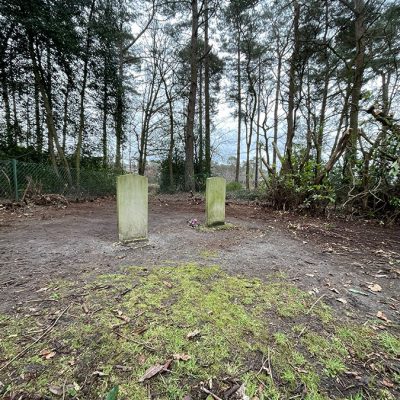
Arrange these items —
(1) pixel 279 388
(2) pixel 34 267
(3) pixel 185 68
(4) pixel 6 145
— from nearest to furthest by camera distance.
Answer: (1) pixel 279 388 < (2) pixel 34 267 < (4) pixel 6 145 < (3) pixel 185 68

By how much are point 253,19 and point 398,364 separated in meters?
14.2

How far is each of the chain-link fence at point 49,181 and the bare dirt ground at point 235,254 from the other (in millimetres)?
2332

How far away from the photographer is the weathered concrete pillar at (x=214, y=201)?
4.64 m

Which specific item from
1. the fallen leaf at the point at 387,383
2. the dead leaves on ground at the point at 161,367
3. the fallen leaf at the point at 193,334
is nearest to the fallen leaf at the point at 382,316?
the fallen leaf at the point at 387,383

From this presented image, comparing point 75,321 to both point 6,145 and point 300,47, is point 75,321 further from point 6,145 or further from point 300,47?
point 300,47

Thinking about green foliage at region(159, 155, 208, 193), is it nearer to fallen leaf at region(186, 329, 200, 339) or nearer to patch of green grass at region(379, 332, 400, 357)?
fallen leaf at region(186, 329, 200, 339)

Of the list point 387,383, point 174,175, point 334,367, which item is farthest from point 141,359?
point 174,175

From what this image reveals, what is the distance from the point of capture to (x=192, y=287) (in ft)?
6.95

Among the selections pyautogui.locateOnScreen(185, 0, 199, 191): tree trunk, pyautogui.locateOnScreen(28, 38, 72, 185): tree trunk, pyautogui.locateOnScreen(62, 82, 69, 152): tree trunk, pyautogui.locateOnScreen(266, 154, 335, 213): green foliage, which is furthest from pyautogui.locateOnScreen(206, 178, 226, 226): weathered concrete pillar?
pyautogui.locateOnScreen(62, 82, 69, 152): tree trunk

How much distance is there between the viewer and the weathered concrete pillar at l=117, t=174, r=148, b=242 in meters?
3.54

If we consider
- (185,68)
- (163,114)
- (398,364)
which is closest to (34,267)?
(398,364)

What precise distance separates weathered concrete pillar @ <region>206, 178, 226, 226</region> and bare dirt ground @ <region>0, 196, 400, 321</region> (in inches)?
17.8

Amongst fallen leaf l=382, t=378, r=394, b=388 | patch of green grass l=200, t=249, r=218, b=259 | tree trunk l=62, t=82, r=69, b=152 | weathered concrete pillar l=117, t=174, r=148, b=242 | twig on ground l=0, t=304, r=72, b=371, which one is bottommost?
fallen leaf l=382, t=378, r=394, b=388

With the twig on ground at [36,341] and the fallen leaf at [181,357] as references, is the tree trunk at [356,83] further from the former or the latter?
the twig on ground at [36,341]
